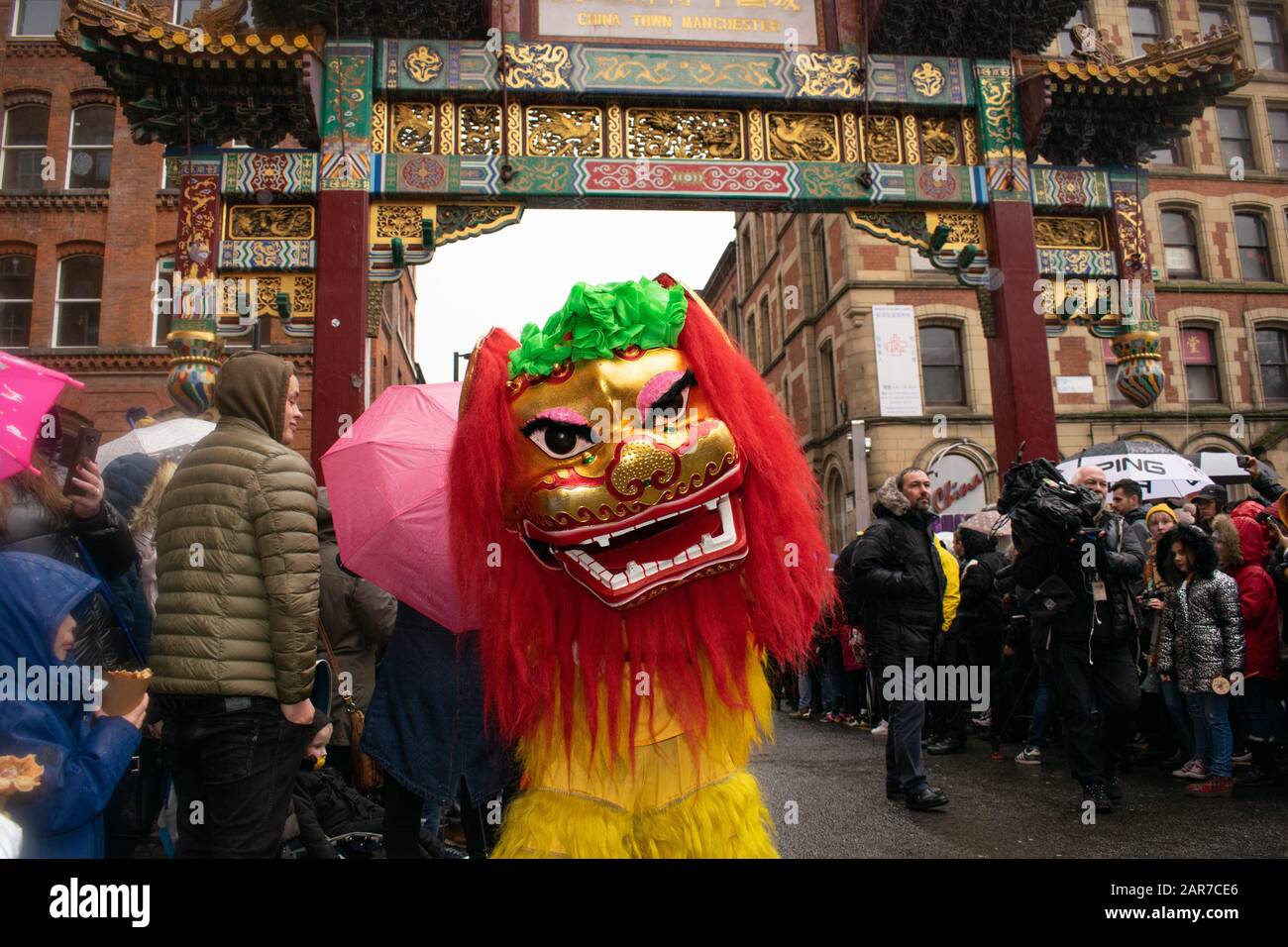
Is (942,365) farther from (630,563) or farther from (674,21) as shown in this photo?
(630,563)

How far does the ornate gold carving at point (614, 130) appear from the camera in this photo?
265 inches

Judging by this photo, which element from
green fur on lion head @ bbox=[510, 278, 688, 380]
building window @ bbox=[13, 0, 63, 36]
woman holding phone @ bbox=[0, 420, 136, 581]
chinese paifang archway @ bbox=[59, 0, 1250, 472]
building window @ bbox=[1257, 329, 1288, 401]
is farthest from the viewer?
building window @ bbox=[1257, 329, 1288, 401]

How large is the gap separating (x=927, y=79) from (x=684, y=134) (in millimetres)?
1994

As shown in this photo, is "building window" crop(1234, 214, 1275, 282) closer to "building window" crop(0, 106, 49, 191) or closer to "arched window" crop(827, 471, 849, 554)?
"arched window" crop(827, 471, 849, 554)

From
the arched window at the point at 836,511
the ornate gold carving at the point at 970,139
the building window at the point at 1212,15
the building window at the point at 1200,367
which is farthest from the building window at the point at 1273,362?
the ornate gold carving at the point at 970,139

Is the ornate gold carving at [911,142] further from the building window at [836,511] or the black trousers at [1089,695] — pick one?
the building window at [836,511]

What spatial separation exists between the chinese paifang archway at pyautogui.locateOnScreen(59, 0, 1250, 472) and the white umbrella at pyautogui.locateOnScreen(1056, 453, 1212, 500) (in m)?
2.01

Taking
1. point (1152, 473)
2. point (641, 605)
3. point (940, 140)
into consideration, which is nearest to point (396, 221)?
point (940, 140)

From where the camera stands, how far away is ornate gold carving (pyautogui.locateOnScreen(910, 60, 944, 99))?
7.07 m

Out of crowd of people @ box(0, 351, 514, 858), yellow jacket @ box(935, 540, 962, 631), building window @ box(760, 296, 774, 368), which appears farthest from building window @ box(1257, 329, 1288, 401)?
crowd of people @ box(0, 351, 514, 858)

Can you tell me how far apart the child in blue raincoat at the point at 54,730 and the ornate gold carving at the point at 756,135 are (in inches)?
221

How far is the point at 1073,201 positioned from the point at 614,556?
6651 mm
